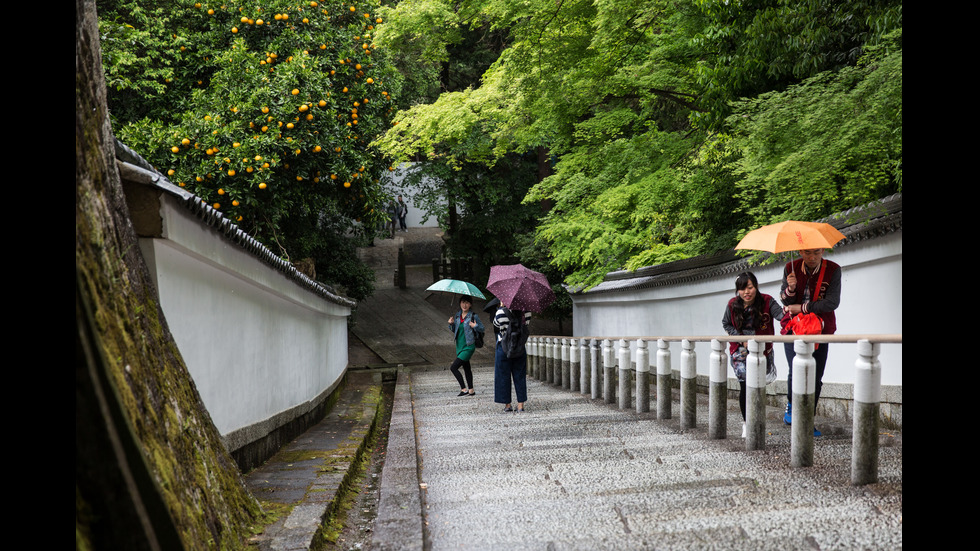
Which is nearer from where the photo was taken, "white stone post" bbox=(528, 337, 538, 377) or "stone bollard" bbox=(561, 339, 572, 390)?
"stone bollard" bbox=(561, 339, 572, 390)

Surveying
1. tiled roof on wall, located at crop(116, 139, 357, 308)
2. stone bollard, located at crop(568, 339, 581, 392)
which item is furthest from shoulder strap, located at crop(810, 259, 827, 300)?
stone bollard, located at crop(568, 339, 581, 392)

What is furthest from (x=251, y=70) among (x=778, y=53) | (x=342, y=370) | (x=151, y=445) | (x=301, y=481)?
(x=151, y=445)

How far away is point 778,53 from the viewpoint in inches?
336

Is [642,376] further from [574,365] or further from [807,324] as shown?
[574,365]

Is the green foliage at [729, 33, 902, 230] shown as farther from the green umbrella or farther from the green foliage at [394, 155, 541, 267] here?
the green foliage at [394, 155, 541, 267]

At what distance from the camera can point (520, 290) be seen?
10305 mm

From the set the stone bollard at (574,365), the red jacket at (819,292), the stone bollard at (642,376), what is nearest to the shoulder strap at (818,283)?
the red jacket at (819,292)

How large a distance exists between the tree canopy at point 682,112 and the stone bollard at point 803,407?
82.7 inches

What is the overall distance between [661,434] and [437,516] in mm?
3311

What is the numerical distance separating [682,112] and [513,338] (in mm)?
6092

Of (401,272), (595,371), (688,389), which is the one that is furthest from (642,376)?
(401,272)

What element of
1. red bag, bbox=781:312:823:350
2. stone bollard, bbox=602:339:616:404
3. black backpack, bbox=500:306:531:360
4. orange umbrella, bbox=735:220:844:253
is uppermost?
orange umbrella, bbox=735:220:844:253

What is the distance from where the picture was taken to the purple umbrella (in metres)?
10.3

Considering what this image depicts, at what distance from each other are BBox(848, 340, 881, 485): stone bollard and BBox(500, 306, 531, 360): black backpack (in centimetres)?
589
